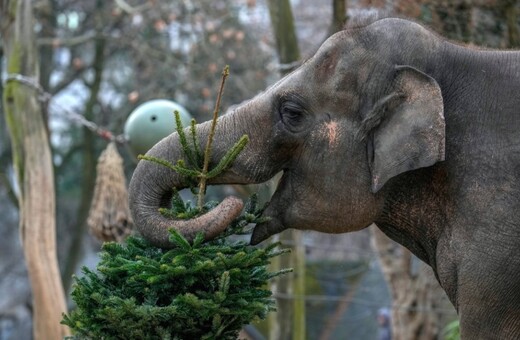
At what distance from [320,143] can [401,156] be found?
1.27 ft

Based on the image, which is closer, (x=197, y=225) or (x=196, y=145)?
(x=197, y=225)

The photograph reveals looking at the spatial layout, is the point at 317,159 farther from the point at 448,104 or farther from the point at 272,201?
the point at 448,104

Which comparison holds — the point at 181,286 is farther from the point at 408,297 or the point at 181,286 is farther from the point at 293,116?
the point at 408,297

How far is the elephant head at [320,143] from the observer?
4.11m

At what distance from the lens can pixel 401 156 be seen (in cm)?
400

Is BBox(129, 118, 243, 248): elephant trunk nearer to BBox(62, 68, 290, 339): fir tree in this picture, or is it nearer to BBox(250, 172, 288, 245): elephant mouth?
BBox(62, 68, 290, 339): fir tree

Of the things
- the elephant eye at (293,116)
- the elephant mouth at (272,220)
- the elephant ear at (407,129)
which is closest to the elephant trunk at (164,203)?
the elephant mouth at (272,220)

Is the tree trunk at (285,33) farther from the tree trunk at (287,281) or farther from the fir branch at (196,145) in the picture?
the fir branch at (196,145)

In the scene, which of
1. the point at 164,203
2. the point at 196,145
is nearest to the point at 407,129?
the point at 196,145

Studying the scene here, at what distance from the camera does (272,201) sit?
14.4ft

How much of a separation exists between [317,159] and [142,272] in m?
0.86

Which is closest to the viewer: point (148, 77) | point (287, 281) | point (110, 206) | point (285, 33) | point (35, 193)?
point (110, 206)

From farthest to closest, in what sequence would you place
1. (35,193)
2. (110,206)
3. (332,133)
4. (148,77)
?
(148,77), (35,193), (110,206), (332,133)

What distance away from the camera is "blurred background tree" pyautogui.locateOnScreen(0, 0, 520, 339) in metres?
17.1
